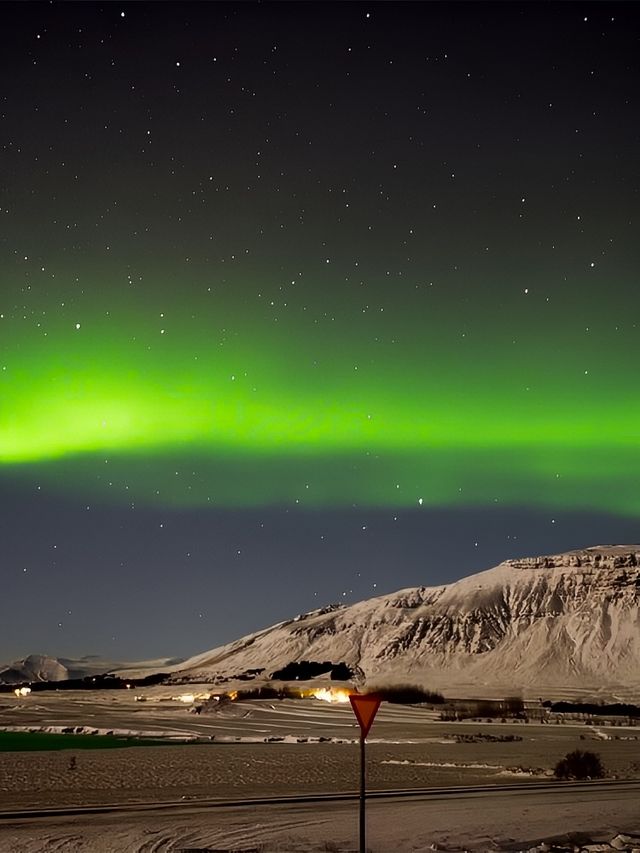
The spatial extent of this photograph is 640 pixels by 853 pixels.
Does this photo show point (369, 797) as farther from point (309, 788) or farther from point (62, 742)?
point (62, 742)

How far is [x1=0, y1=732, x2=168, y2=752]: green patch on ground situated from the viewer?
168 ft

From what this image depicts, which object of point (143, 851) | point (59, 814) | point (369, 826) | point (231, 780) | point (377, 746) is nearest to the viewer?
point (143, 851)

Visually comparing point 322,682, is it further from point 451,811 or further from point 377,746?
point 451,811

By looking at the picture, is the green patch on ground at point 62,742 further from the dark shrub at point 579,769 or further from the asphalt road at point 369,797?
the asphalt road at point 369,797

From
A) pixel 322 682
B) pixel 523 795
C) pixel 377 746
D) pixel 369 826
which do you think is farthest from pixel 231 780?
pixel 322 682

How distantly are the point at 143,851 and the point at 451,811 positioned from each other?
8.24 metres

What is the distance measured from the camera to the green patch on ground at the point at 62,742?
5128cm

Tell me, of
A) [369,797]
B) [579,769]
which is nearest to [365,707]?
[369,797]

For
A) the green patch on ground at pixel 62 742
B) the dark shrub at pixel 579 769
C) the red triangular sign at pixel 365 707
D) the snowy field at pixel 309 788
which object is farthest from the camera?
the green patch on ground at pixel 62 742

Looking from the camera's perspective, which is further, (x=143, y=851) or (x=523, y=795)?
(x=523, y=795)

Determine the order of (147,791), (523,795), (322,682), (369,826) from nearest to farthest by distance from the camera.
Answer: (369,826), (523,795), (147,791), (322,682)

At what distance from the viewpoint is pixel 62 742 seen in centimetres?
5634

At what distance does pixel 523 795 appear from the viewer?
84.6ft

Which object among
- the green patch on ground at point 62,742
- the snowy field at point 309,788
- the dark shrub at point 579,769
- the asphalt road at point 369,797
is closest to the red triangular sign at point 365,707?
the snowy field at point 309,788
